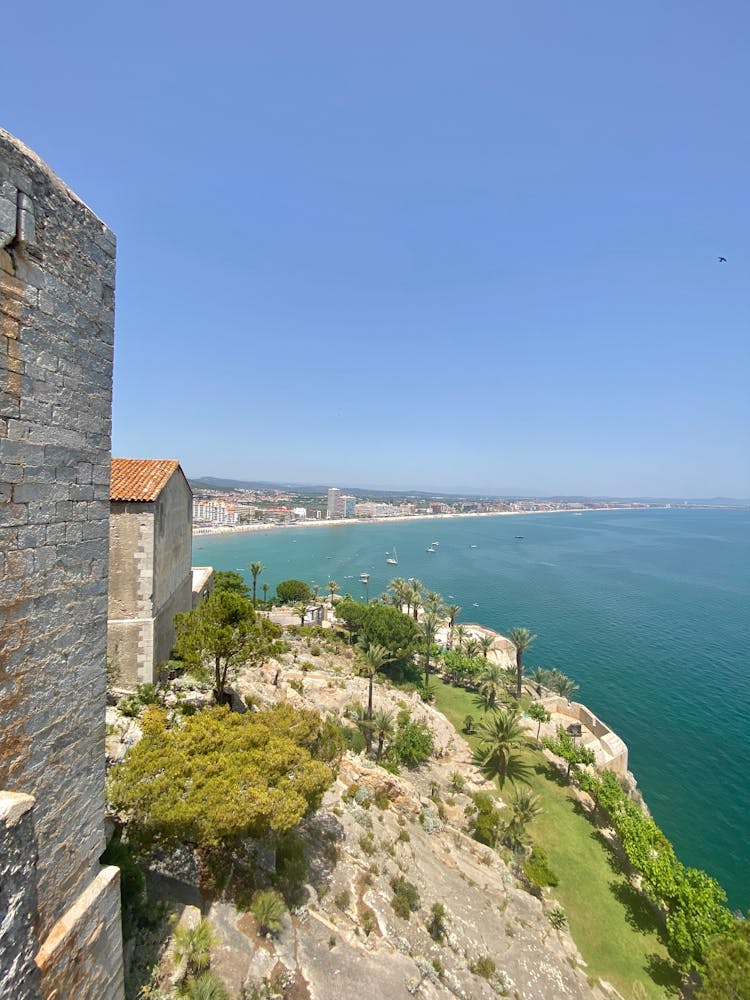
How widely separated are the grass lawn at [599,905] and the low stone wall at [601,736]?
544cm

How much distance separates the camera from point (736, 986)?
37.3 feet

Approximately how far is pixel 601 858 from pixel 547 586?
66.6 m

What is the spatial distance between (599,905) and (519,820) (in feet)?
12.6

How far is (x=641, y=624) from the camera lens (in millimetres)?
60688

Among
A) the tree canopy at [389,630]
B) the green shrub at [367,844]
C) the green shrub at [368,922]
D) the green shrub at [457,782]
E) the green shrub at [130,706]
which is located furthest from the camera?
the tree canopy at [389,630]

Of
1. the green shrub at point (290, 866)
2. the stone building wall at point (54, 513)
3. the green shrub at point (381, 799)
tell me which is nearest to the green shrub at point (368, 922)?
the green shrub at point (290, 866)

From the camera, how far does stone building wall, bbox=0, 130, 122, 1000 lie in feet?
11.8

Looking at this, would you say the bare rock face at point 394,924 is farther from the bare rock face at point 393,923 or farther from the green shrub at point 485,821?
the green shrub at point 485,821

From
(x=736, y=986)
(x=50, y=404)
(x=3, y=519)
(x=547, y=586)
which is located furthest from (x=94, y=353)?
(x=547, y=586)

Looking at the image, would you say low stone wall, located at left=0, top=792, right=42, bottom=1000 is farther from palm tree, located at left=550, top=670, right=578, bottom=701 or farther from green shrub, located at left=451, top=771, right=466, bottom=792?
palm tree, located at left=550, top=670, right=578, bottom=701

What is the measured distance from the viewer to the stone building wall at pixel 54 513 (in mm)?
3588

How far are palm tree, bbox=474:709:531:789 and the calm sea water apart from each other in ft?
32.5

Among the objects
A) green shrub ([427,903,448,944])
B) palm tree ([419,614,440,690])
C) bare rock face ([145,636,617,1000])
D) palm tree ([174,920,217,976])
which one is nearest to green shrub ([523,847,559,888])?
bare rock face ([145,636,617,1000])

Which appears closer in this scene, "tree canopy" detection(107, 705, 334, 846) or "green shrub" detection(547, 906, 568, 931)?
"tree canopy" detection(107, 705, 334, 846)
